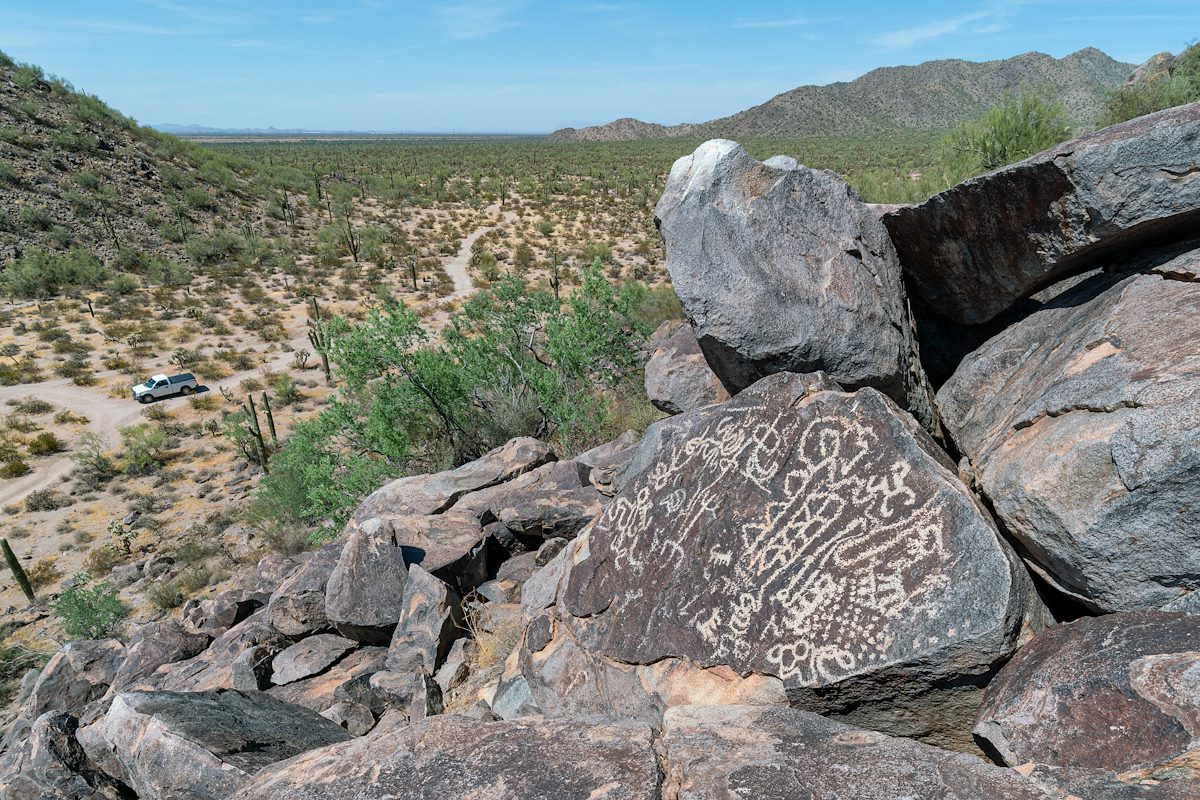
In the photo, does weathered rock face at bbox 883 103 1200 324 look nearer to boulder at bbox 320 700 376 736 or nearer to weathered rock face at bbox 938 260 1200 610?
weathered rock face at bbox 938 260 1200 610

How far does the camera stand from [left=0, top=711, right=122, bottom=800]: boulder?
5152 millimetres

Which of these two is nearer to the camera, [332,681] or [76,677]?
[332,681]

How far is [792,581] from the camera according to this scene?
418 cm

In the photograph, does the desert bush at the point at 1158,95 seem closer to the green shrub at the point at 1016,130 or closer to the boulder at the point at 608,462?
the green shrub at the point at 1016,130

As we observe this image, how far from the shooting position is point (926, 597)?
3.70 meters

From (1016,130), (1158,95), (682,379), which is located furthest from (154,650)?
(1158,95)

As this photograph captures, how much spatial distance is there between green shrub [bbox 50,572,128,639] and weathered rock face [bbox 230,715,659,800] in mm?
11008

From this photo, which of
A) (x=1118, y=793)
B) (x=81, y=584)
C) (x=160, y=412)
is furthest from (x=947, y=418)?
(x=160, y=412)

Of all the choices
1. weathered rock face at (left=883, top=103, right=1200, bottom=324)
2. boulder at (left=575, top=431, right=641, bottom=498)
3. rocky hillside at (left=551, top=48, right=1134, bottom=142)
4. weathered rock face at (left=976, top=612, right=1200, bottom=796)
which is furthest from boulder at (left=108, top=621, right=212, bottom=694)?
rocky hillside at (left=551, top=48, right=1134, bottom=142)

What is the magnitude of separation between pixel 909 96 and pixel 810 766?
140377 millimetres

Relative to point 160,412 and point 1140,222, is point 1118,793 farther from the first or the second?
point 160,412

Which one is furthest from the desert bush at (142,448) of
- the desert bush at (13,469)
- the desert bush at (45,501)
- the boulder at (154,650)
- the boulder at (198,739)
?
the boulder at (198,739)

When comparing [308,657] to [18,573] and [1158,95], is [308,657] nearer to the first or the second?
[18,573]

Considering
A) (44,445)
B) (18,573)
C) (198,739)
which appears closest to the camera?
(198,739)
